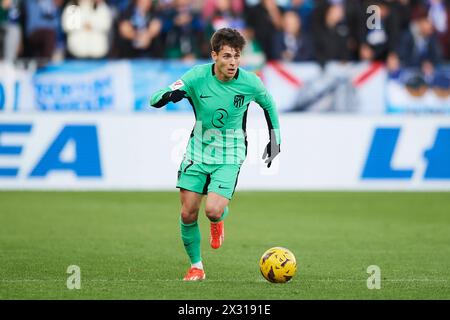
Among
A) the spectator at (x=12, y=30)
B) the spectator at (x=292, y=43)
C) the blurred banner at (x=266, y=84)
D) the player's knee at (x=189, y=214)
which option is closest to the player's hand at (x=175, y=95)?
the player's knee at (x=189, y=214)

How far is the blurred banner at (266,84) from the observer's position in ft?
67.1

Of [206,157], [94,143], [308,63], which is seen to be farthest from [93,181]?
[206,157]

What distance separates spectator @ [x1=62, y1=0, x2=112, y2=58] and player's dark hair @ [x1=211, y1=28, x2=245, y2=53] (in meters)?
11.8

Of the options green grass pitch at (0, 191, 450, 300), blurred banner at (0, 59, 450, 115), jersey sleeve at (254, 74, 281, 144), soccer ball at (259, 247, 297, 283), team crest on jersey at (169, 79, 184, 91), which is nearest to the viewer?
green grass pitch at (0, 191, 450, 300)

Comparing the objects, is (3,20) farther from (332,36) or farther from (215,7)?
(332,36)

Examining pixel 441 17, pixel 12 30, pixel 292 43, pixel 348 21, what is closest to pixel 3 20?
pixel 12 30

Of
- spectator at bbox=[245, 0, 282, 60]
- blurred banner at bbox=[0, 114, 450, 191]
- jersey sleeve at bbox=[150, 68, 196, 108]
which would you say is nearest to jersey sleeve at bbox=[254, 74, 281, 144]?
jersey sleeve at bbox=[150, 68, 196, 108]

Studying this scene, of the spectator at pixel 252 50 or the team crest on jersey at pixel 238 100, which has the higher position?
the team crest on jersey at pixel 238 100

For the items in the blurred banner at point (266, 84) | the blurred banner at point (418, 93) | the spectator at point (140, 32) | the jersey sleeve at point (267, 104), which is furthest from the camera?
the spectator at point (140, 32)

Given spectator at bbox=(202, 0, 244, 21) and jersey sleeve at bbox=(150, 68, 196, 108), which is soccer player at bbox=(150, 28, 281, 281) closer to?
jersey sleeve at bbox=(150, 68, 196, 108)

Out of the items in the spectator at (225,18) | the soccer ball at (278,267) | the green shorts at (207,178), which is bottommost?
the soccer ball at (278,267)

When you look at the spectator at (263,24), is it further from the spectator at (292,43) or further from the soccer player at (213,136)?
the soccer player at (213,136)

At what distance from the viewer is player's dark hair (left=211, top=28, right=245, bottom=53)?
33.4 ft

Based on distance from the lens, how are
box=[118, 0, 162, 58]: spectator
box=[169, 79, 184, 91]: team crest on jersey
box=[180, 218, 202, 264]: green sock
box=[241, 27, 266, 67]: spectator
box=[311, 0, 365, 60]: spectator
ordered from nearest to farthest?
box=[169, 79, 184, 91]: team crest on jersey, box=[180, 218, 202, 264]: green sock, box=[241, 27, 266, 67]: spectator, box=[118, 0, 162, 58]: spectator, box=[311, 0, 365, 60]: spectator
